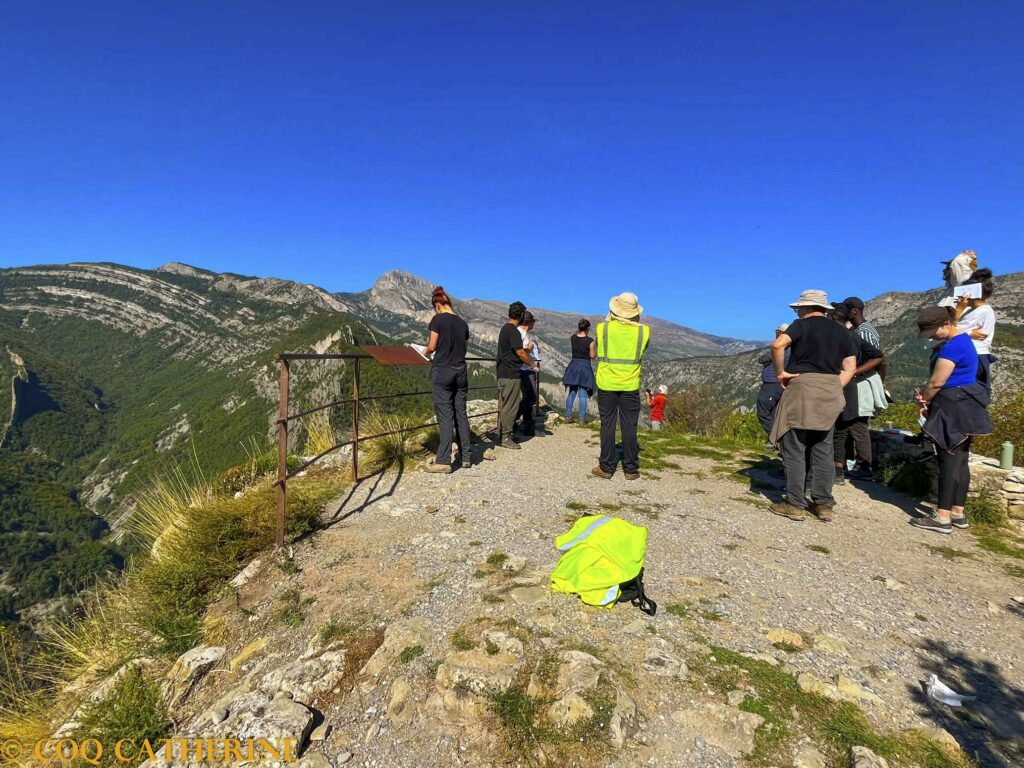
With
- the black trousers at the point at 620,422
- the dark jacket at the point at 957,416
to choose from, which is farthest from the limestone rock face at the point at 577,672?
the dark jacket at the point at 957,416

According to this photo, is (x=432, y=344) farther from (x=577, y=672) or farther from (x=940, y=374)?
(x=940, y=374)

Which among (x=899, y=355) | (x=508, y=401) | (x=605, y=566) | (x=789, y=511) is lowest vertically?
(x=789, y=511)

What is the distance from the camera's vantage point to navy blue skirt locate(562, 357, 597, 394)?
10.6 m

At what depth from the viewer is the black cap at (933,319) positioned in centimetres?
509

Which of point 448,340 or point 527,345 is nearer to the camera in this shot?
point 448,340

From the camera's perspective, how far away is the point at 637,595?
134 inches

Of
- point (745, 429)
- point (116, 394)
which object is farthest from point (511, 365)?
point (116, 394)

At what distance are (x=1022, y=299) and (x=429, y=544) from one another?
17425 cm

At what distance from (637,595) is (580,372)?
7570 mm

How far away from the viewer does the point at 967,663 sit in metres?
2.94

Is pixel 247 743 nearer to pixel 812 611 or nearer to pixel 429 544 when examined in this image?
pixel 429 544

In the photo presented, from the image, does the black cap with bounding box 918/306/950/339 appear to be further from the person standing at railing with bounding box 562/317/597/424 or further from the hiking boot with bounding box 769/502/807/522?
the person standing at railing with bounding box 562/317/597/424

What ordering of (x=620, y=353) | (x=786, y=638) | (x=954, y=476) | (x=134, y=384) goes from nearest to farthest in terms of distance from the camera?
1. (x=786, y=638)
2. (x=954, y=476)
3. (x=620, y=353)
4. (x=134, y=384)

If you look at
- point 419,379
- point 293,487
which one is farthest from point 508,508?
point 419,379
